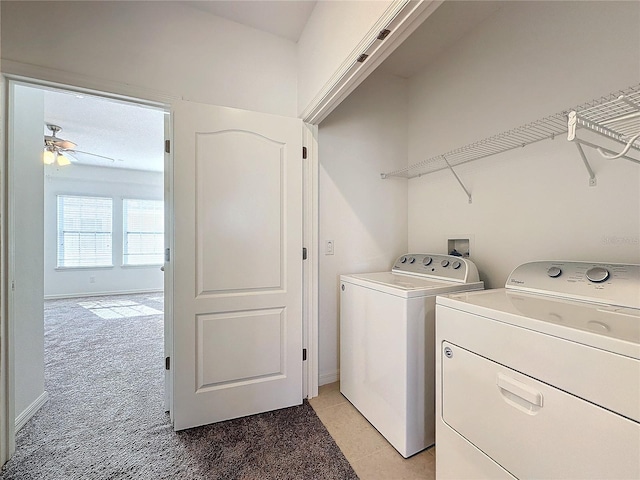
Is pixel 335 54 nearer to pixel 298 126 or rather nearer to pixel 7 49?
pixel 298 126

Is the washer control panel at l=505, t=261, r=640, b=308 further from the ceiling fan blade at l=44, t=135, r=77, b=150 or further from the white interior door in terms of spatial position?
the ceiling fan blade at l=44, t=135, r=77, b=150

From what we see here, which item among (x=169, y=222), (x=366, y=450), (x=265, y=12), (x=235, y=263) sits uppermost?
(x=265, y=12)

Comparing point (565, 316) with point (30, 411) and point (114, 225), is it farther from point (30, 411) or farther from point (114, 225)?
point (114, 225)

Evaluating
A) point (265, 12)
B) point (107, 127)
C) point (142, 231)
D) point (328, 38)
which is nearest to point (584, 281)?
point (328, 38)

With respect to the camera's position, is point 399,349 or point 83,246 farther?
point 83,246

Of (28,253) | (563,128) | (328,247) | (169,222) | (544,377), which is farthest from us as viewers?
(328,247)

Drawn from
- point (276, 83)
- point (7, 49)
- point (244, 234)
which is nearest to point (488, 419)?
point (244, 234)

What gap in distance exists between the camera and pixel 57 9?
146 centimetres

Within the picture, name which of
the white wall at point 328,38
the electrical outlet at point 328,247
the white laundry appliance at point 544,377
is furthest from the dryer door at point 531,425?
the white wall at point 328,38

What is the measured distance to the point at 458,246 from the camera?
6.61ft

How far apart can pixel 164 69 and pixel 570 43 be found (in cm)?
226

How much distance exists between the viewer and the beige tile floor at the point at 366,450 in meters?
1.33

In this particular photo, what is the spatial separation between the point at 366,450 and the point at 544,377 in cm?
107

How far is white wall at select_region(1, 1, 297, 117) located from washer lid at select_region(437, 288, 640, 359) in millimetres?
1736
